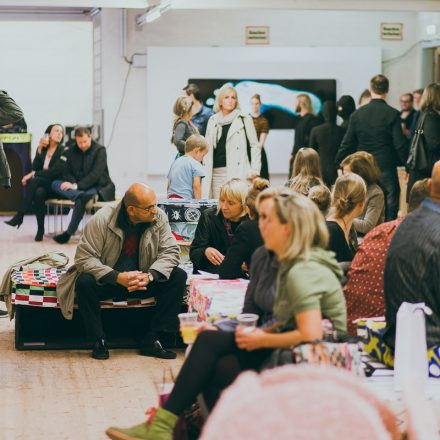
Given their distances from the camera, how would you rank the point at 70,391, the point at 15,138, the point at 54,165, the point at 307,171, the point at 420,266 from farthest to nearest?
the point at 15,138 < the point at 54,165 < the point at 307,171 < the point at 70,391 < the point at 420,266

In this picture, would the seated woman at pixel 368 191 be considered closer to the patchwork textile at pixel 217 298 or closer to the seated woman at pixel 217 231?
the seated woman at pixel 217 231

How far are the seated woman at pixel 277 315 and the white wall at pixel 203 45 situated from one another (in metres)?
10.6

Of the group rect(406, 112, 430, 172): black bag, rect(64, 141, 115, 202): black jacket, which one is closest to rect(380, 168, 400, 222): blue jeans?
rect(406, 112, 430, 172): black bag

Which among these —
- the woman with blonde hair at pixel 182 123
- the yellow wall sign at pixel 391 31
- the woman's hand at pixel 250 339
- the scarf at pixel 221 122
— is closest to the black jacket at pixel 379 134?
the scarf at pixel 221 122

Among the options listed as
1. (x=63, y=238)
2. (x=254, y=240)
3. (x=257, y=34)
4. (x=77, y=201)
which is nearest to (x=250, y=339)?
(x=254, y=240)

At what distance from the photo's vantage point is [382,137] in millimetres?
9359

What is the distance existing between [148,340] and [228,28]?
9.12m

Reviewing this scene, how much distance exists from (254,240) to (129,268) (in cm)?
93

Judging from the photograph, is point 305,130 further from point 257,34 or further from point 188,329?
A: point 188,329

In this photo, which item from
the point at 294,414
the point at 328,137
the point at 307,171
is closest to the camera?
the point at 294,414

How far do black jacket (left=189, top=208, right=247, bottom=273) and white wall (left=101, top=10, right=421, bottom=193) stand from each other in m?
8.21

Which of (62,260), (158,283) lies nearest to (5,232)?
(62,260)

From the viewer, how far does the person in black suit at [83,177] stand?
10.9 metres

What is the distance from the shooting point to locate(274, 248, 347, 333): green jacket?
3.55 m
